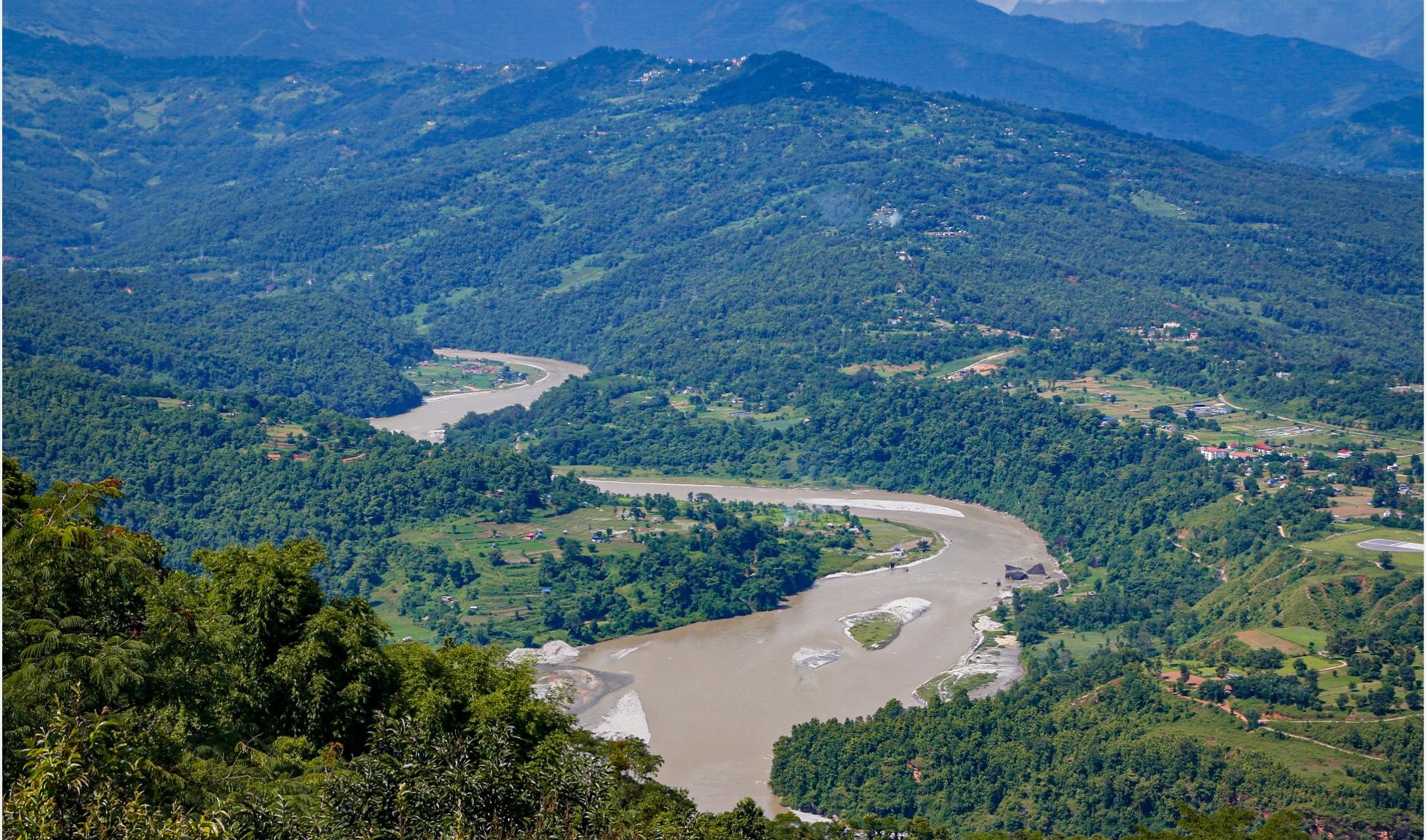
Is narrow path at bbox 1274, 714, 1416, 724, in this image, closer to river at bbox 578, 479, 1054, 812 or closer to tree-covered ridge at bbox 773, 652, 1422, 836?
tree-covered ridge at bbox 773, 652, 1422, 836

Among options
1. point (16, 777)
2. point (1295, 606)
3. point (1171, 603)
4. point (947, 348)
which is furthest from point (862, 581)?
point (16, 777)

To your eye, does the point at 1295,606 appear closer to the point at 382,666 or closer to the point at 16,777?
the point at 382,666

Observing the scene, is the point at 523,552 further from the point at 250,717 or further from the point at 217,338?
the point at 217,338

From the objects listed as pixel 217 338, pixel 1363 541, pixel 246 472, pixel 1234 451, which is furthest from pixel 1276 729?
pixel 217 338

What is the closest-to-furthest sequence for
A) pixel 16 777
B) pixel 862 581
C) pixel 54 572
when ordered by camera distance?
1. pixel 16 777
2. pixel 54 572
3. pixel 862 581

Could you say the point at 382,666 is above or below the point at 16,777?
below

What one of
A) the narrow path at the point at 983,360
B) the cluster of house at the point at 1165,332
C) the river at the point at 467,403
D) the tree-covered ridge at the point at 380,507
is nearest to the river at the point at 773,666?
the tree-covered ridge at the point at 380,507
